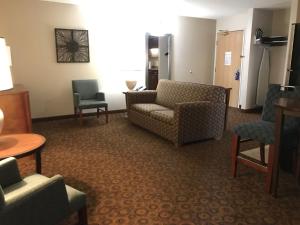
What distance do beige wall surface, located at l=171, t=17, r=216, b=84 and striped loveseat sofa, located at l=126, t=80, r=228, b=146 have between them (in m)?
2.08

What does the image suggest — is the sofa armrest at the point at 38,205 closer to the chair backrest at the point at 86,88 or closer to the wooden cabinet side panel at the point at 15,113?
the wooden cabinet side panel at the point at 15,113

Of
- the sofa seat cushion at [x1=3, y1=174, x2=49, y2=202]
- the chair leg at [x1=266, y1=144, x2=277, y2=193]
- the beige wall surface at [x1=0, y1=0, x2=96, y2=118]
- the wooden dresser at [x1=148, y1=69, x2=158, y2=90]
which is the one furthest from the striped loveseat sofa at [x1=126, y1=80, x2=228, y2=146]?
the sofa seat cushion at [x1=3, y1=174, x2=49, y2=202]

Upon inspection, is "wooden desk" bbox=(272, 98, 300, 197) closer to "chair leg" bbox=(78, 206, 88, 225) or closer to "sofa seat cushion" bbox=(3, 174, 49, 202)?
"chair leg" bbox=(78, 206, 88, 225)

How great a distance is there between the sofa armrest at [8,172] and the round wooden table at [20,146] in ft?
0.72

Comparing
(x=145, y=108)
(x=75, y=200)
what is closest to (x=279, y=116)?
(x=75, y=200)

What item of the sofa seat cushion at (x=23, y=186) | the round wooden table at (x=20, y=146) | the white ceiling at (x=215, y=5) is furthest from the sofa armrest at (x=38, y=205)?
the white ceiling at (x=215, y=5)

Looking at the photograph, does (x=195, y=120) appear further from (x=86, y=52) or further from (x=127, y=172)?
(x=86, y=52)

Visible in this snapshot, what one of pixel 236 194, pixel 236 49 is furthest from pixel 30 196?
pixel 236 49

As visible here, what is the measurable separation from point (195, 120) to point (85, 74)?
2.88 metres

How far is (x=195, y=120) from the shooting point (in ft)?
11.8

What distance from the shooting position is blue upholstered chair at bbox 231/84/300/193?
90.4 inches

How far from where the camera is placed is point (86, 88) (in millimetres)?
5133

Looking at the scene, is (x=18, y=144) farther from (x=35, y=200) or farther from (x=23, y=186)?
(x=35, y=200)

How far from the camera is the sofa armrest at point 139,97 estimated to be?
477 cm
